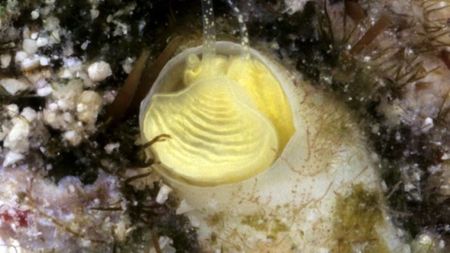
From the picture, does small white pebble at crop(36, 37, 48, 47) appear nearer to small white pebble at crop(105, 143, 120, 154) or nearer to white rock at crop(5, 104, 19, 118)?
white rock at crop(5, 104, 19, 118)

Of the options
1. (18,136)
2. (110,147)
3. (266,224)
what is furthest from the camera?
(266,224)

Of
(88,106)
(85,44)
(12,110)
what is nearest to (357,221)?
(88,106)

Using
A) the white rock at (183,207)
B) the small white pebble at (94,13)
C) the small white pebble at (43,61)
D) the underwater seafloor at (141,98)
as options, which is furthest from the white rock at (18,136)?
the white rock at (183,207)

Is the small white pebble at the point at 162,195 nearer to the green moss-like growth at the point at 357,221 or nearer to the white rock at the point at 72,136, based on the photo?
the white rock at the point at 72,136

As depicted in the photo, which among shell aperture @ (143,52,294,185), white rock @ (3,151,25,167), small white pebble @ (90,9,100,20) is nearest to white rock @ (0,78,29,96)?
white rock @ (3,151,25,167)

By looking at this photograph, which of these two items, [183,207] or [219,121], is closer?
[219,121]

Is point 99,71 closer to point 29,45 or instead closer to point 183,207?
point 29,45
